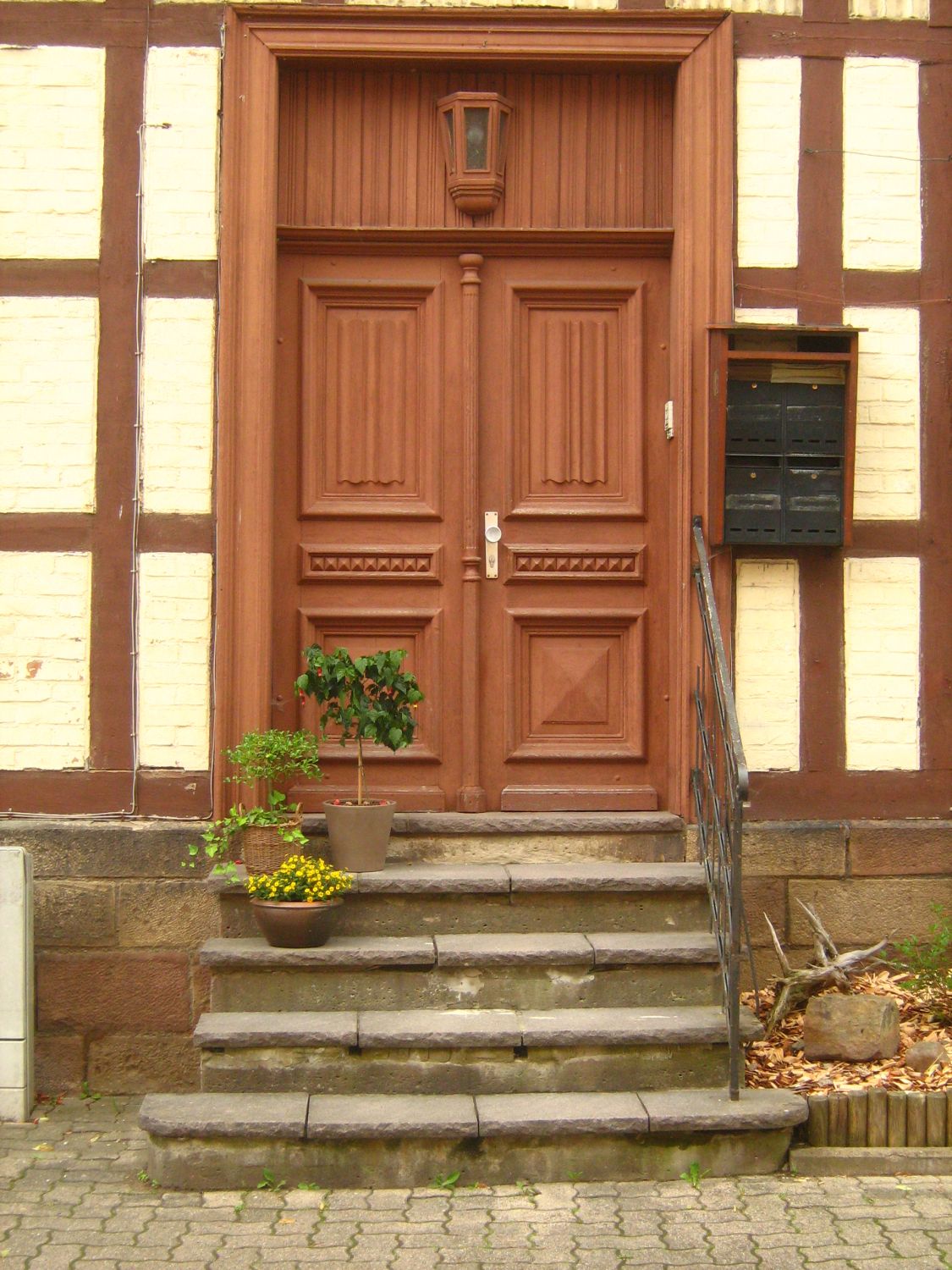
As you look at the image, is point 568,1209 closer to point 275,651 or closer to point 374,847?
point 374,847

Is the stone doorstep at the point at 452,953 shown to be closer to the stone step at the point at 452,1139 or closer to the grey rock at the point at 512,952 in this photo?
the grey rock at the point at 512,952

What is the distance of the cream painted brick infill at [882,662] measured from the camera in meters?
5.53

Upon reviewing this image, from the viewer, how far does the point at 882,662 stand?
218 inches

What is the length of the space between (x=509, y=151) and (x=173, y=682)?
2.38m

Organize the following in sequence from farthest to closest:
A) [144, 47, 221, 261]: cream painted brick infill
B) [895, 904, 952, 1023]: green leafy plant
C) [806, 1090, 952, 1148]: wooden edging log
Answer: [144, 47, 221, 261]: cream painted brick infill, [895, 904, 952, 1023]: green leafy plant, [806, 1090, 952, 1148]: wooden edging log

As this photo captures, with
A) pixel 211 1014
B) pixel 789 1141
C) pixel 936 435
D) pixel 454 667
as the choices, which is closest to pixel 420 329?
pixel 454 667

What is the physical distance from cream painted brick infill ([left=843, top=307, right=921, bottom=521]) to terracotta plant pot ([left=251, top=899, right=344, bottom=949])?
2.47 m

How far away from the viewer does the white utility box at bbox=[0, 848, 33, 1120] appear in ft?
16.4

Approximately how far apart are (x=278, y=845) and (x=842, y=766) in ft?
6.85

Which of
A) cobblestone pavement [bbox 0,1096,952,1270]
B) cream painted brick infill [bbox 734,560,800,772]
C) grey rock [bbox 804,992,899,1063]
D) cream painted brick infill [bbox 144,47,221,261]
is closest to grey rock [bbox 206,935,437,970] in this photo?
cobblestone pavement [bbox 0,1096,952,1270]

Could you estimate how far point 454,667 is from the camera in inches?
225

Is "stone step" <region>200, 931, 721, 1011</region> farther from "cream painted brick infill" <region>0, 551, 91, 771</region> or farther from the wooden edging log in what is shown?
"cream painted brick infill" <region>0, 551, 91, 771</region>

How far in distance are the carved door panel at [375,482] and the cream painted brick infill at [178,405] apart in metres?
0.33

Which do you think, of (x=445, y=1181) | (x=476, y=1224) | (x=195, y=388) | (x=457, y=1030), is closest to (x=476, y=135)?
(x=195, y=388)
